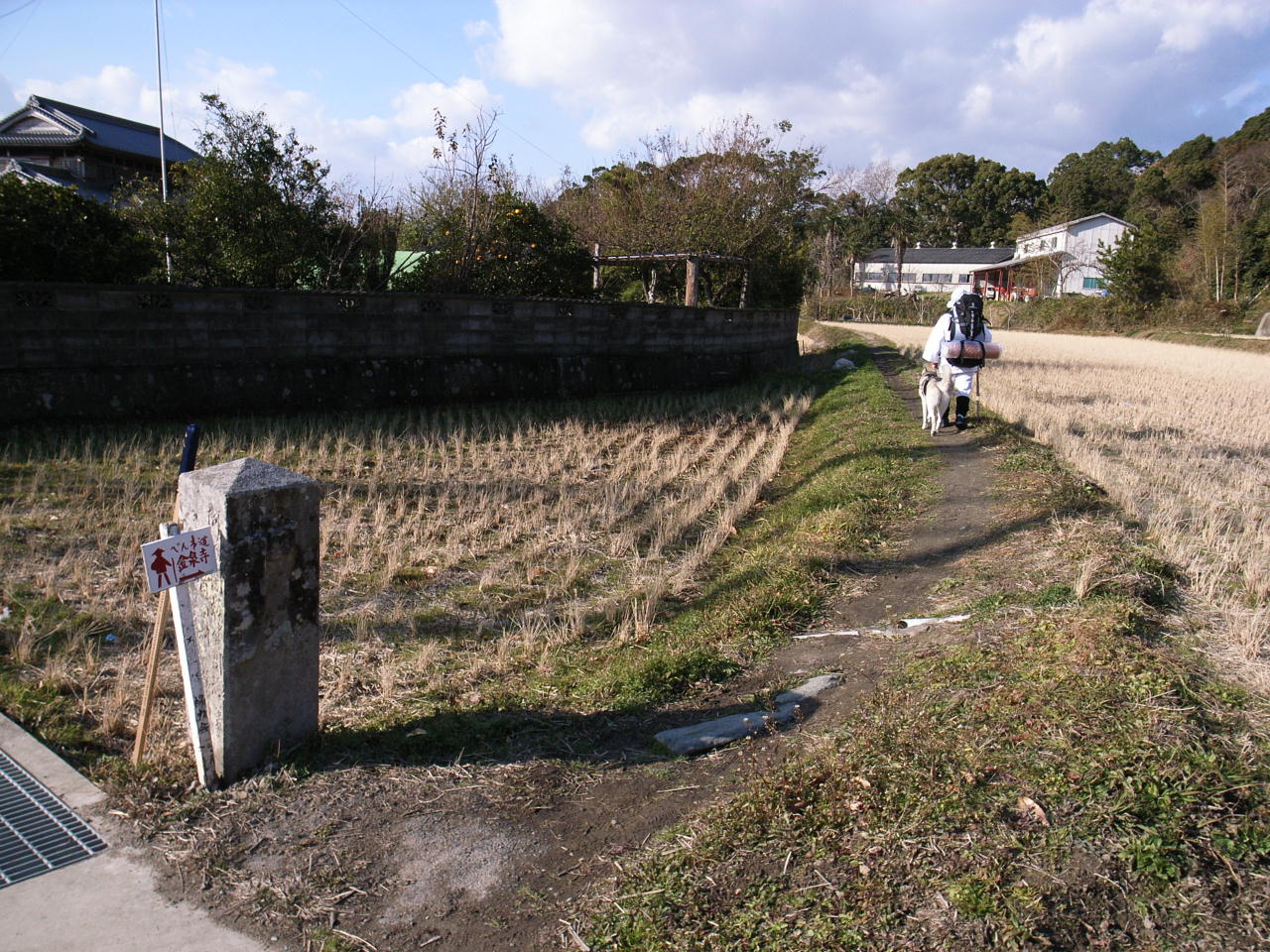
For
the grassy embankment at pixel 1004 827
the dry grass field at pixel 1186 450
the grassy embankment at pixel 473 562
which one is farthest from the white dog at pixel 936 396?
the grassy embankment at pixel 1004 827

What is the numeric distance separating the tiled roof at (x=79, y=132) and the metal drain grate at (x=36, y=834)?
2895 centimetres

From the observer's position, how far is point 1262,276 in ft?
136

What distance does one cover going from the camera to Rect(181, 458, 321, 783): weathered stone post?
3889 mm

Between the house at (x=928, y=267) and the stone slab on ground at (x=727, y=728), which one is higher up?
the house at (x=928, y=267)

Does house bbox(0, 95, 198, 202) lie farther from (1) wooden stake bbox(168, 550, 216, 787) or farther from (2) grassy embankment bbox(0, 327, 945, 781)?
(1) wooden stake bbox(168, 550, 216, 787)

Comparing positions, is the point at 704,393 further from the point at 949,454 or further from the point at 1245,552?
the point at 1245,552

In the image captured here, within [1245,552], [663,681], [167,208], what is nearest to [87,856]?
[663,681]

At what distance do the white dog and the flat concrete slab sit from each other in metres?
A: 10.1

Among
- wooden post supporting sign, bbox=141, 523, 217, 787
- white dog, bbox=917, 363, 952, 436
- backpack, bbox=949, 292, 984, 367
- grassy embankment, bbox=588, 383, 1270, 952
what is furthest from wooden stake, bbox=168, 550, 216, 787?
white dog, bbox=917, 363, 952, 436

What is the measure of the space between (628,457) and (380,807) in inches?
329

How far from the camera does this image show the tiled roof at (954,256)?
71438 millimetres

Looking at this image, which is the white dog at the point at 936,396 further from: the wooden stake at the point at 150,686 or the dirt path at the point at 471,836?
the wooden stake at the point at 150,686

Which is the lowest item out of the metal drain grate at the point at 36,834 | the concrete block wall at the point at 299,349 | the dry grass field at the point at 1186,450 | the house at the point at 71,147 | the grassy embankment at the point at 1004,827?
the metal drain grate at the point at 36,834

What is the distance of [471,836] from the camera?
3.71 m
